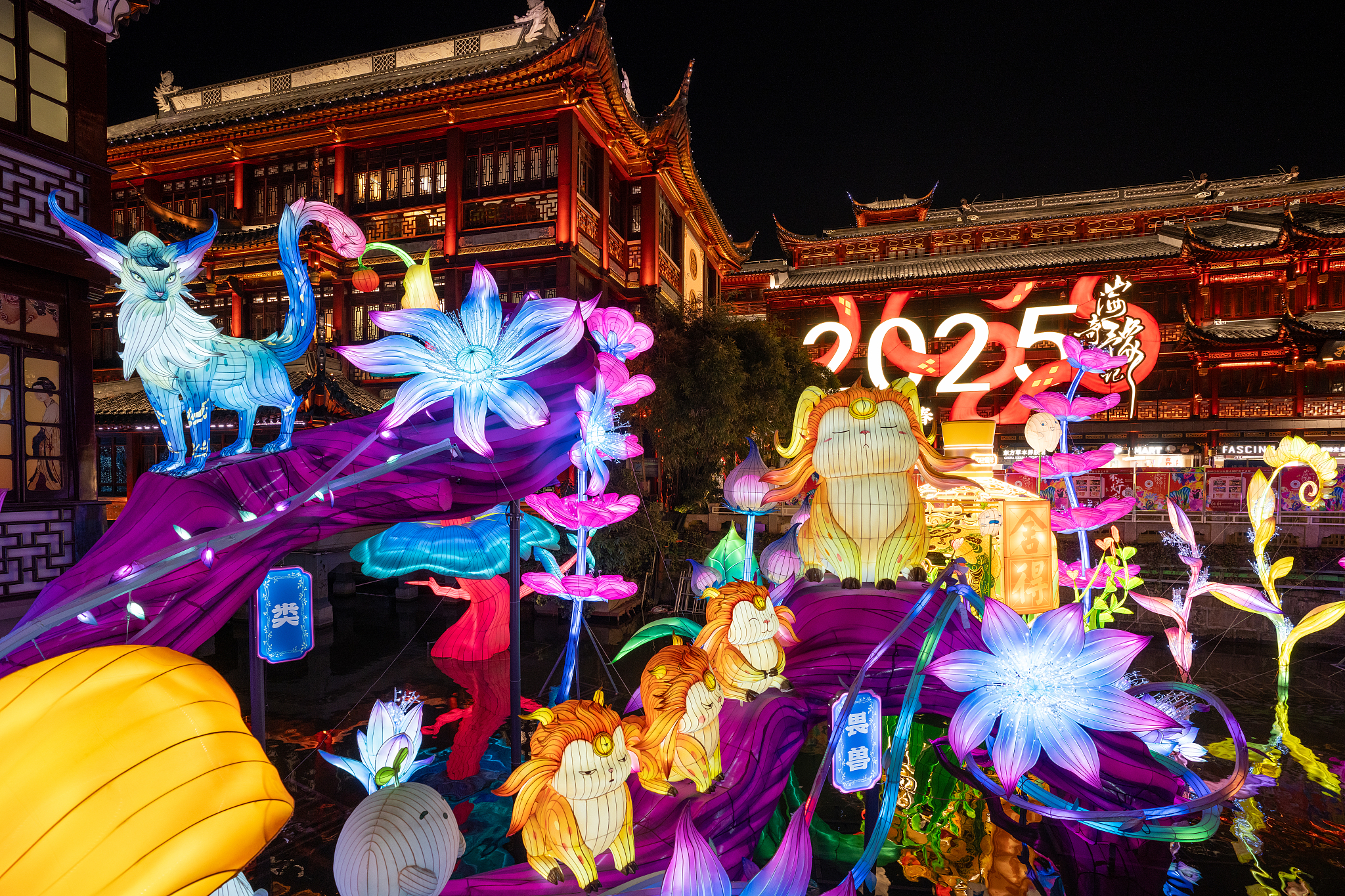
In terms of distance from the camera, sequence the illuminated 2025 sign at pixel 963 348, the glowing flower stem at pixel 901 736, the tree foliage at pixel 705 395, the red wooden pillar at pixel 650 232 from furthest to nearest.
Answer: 1. the red wooden pillar at pixel 650 232
2. the tree foliage at pixel 705 395
3. the illuminated 2025 sign at pixel 963 348
4. the glowing flower stem at pixel 901 736

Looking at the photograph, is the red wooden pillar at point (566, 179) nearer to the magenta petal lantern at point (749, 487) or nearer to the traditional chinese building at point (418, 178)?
the traditional chinese building at point (418, 178)

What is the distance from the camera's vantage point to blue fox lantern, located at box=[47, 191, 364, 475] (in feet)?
14.0

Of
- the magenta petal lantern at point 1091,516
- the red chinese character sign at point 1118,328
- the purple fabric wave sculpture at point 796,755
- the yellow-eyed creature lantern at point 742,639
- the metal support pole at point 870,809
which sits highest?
the red chinese character sign at point 1118,328

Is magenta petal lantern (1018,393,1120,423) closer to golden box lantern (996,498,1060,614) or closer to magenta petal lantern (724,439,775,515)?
golden box lantern (996,498,1060,614)

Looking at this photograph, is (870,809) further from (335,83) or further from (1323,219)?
(1323,219)

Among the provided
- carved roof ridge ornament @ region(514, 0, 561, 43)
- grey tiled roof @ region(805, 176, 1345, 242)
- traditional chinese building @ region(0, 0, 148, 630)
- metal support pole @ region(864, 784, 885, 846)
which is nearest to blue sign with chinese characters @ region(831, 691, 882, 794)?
metal support pole @ region(864, 784, 885, 846)

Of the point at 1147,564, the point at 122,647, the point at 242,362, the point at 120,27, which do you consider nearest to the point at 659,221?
the point at 120,27

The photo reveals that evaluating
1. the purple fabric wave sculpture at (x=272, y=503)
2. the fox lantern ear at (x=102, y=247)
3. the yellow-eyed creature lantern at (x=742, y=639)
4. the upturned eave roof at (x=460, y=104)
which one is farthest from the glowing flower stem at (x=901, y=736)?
the upturned eave roof at (x=460, y=104)

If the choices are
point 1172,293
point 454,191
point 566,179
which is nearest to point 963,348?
point 566,179

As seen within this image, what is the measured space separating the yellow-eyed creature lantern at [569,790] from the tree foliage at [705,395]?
31.6 feet

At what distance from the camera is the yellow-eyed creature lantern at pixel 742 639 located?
15.0 feet

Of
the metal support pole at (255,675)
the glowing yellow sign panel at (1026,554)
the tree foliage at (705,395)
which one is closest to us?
the metal support pole at (255,675)

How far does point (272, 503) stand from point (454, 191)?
13.7m

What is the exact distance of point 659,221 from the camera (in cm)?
1903
